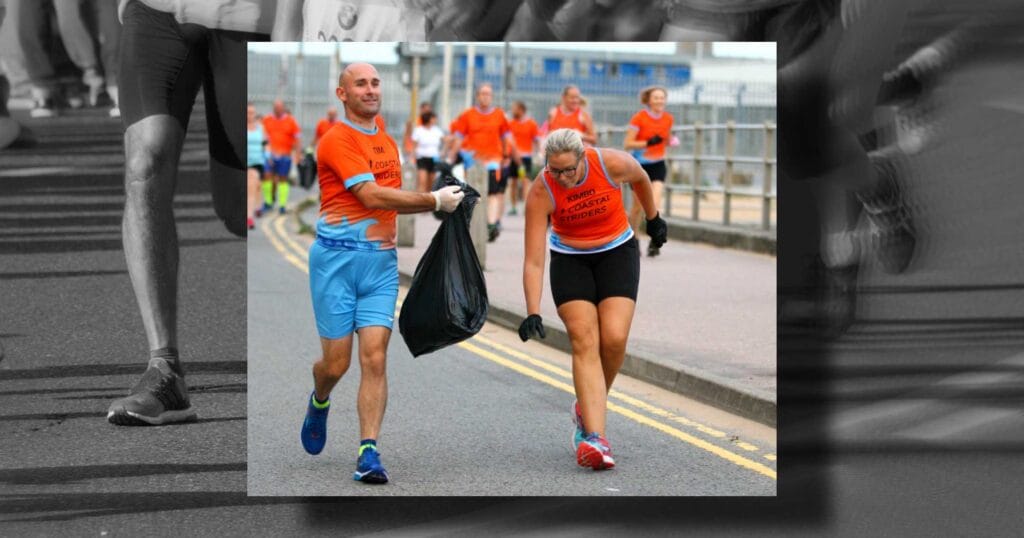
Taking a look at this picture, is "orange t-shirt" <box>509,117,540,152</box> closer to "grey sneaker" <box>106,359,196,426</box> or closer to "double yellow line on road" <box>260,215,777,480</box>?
"double yellow line on road" <box>260,215,777,480</box>

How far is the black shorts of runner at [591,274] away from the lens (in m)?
7.02

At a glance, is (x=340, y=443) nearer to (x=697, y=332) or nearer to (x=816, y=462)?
(x=816, y=462)

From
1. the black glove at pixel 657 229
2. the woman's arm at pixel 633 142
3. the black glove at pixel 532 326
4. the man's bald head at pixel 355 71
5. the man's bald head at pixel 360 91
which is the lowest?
the black glove at pixel 532 326

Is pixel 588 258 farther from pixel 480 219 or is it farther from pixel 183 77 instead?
pixel 480 219

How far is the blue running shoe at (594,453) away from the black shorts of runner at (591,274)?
629 millimetres

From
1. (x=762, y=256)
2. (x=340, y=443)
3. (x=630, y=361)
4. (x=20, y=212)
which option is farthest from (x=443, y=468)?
(x=762, y=256)

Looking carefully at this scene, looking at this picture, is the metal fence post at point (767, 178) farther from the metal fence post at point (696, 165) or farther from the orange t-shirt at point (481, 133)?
the orange t-shirt at point (481, 133)

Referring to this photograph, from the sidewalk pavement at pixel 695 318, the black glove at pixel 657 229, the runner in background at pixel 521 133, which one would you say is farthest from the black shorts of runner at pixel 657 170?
the black glove at pixel 657 229

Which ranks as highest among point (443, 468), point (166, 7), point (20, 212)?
point (166, 7)

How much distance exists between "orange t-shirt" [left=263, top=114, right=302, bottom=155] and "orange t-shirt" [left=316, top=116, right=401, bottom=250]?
10.9 m

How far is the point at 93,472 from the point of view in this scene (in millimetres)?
5777

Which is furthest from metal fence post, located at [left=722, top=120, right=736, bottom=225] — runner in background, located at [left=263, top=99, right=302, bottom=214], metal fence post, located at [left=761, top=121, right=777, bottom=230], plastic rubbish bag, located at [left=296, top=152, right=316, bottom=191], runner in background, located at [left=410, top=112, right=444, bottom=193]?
runner in background, located at [left=263, top=99, right=302, bottom=214]

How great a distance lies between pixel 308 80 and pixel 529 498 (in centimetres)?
443

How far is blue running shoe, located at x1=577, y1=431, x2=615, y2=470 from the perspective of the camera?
6672mm
